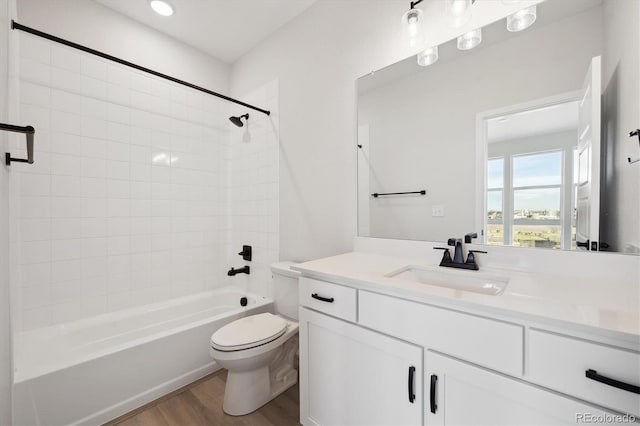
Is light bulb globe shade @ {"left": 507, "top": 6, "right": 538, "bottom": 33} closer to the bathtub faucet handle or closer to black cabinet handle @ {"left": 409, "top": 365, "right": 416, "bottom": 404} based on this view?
black cabinet handle @ {"left": 409, "top": 365, "right": 416, "bottom": 404}

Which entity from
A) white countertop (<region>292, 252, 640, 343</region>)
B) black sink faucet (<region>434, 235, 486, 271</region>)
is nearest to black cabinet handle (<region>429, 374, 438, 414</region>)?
white countertop (<region>292, 252, 640, 343</region>)

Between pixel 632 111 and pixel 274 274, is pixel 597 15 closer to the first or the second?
pixel 632 111

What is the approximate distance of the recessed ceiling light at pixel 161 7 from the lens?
6.19ft

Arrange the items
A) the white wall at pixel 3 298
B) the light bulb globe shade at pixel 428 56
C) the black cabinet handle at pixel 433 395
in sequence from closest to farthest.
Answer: the black cabinet handle at pixel 433 395 → the white wall at pixel 3 298 → the light bulb globe shade at pixel 428 56

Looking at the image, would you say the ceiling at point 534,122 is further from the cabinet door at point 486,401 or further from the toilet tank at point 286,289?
the toilet tank at point 286,289

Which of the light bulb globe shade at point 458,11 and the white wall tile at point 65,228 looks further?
the white wall tile at point 65,228

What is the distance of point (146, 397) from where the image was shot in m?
1.57

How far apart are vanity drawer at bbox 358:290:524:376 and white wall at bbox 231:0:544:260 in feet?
2.50

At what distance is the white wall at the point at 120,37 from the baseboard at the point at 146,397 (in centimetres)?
239

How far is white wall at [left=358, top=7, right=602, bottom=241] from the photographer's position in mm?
1065

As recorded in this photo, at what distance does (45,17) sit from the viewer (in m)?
1.70

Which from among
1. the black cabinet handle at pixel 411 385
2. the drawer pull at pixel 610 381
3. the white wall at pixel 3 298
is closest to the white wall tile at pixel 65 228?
the white wall at pixel 3 298

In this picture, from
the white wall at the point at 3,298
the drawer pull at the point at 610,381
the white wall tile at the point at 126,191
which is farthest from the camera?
the white wall tile at the point at 126,191

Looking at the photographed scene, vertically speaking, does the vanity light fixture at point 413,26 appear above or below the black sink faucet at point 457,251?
above
